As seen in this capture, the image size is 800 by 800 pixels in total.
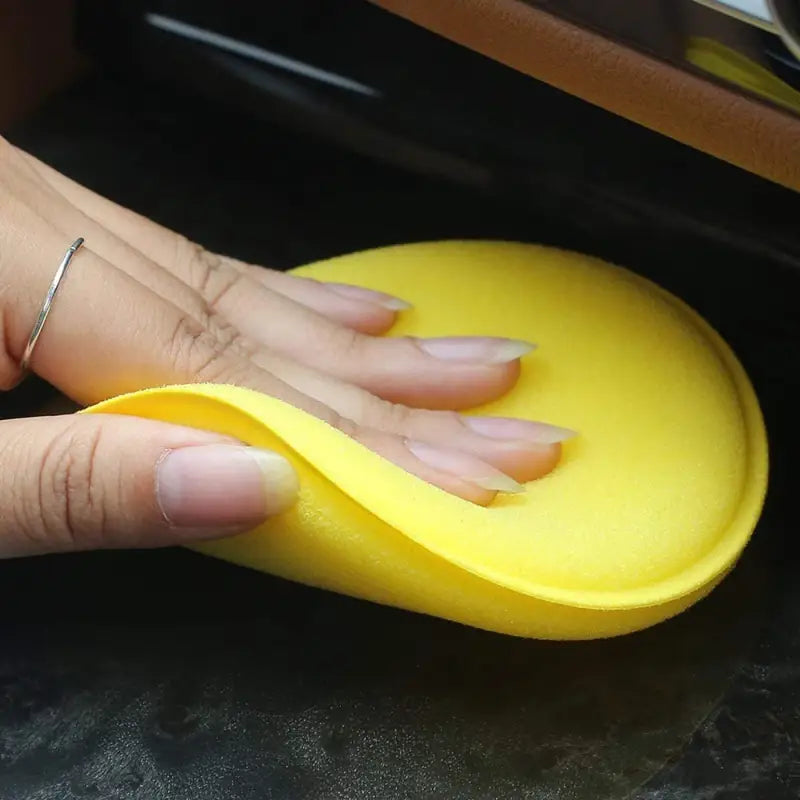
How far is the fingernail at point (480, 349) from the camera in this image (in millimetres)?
527

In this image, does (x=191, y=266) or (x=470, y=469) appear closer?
(x=470, y=469)

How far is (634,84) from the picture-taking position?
452mm

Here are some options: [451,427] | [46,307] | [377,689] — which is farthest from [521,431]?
[46,307]

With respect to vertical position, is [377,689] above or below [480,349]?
below

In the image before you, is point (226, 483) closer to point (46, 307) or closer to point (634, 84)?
point (46, 307)

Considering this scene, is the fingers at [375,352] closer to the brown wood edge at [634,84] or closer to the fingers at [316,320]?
the fingers at [316,320]

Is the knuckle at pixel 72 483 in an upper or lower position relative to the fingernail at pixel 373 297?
lower

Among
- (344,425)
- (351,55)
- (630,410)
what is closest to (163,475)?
(344,425)

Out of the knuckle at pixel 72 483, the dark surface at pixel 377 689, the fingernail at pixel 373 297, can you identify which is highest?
the fingernail at pixel 373 297

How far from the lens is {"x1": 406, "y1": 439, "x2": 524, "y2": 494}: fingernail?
0.46 metres

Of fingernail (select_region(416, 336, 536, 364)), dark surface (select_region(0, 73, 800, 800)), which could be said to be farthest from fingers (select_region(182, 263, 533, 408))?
dark surface (select_region(0, 73, 800, 800))

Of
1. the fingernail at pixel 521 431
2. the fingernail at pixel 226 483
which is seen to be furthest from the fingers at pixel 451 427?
the fingernail at pixel 226 483

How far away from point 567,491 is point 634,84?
0.19 metres

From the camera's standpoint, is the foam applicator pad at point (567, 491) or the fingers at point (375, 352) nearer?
the foam applicator pad at point (567, 491)
